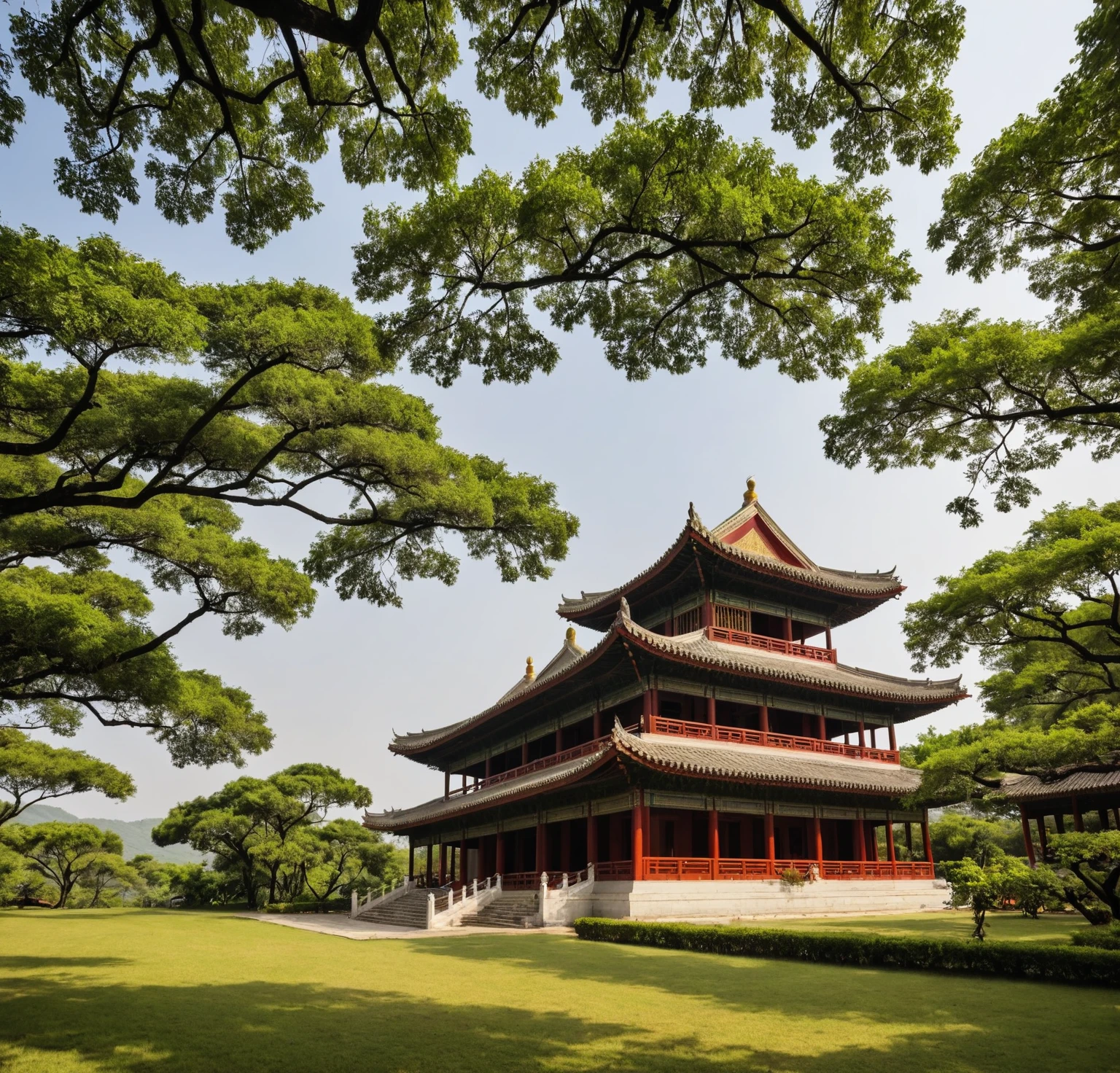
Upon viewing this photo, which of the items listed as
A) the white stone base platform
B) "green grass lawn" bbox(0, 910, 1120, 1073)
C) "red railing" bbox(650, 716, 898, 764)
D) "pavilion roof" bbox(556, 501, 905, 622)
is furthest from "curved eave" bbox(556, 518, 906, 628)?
"green grass lawn" bbox(0, 910, 1120, 1073)

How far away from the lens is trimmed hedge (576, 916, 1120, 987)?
9859mm

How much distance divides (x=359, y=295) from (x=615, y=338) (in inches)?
143

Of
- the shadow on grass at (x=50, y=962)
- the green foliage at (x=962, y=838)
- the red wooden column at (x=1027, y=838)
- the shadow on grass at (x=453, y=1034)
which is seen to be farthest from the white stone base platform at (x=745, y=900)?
the green foliage at (x=962, y=838)

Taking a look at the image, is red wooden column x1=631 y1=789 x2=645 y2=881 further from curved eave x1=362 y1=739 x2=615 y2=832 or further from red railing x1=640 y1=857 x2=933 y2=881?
curved eave x1=362 y1=739 x2=615 y2=832

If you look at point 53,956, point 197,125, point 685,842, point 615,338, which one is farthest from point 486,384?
point 685,842

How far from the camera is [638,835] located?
19875mm

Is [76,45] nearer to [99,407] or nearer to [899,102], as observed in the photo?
[99,407]

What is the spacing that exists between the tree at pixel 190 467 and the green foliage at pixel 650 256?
4.97ft

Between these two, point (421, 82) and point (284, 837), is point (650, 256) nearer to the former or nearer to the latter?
point (421, 82)

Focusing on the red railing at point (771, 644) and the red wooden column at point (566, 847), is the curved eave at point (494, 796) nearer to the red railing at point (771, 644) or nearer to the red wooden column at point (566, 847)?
the red wooden column at point (566, 847)

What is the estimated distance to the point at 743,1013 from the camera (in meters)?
8.13

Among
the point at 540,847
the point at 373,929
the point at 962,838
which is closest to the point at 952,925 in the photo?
the point at 540,847

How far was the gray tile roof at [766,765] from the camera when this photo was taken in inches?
774

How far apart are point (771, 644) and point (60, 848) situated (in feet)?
126
